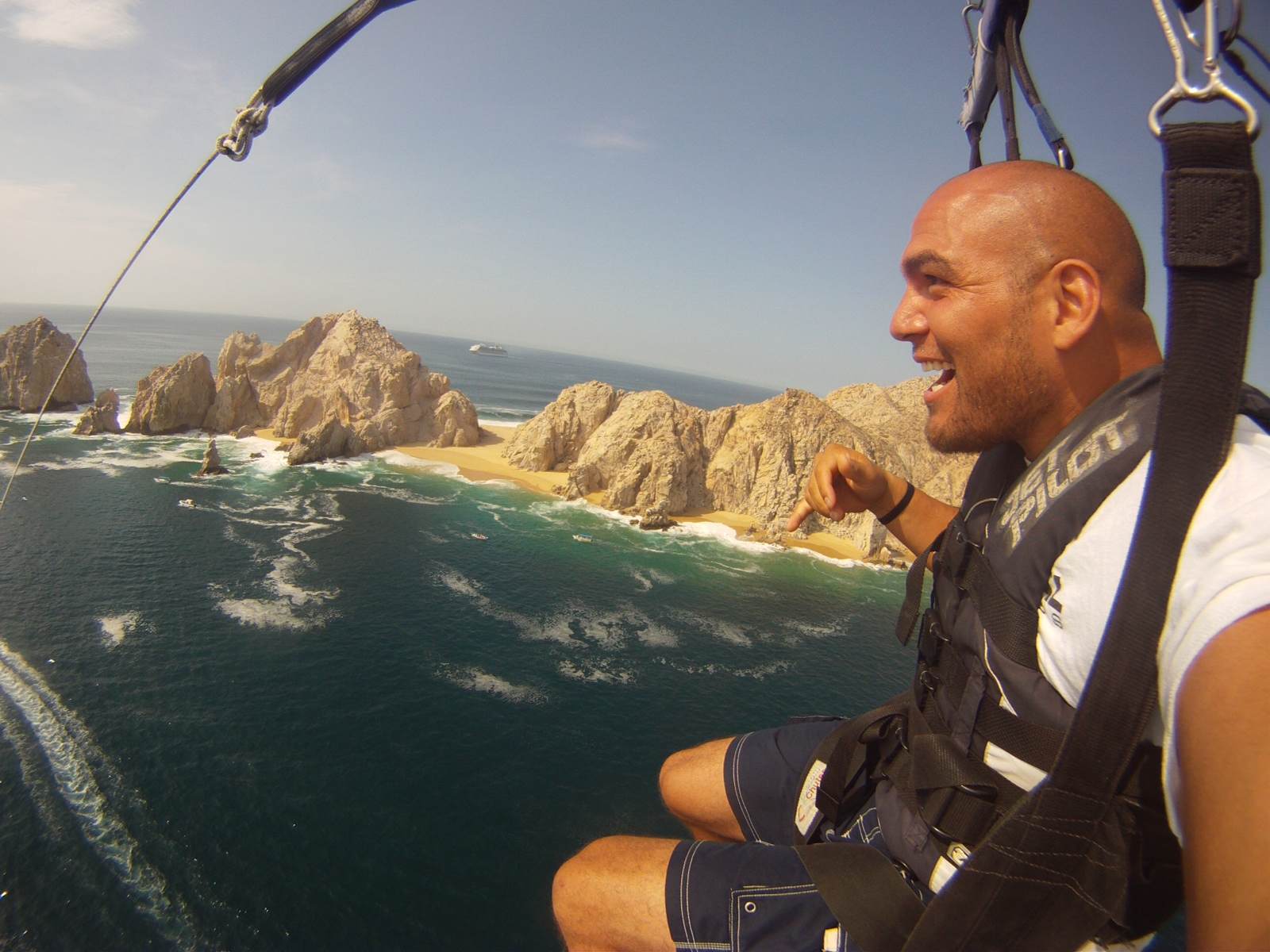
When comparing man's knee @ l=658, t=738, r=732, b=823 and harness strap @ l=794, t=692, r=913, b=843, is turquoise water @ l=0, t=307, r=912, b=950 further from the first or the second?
harness strap @ l=794, t=692, r=913, b=843

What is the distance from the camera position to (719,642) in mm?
25688

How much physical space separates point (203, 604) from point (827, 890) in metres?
28.9

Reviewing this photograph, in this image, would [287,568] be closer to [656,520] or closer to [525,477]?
[656,520]

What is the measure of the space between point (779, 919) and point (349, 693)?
20.8 meters

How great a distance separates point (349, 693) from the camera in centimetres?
1931

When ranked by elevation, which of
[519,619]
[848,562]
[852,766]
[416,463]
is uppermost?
[852,766]

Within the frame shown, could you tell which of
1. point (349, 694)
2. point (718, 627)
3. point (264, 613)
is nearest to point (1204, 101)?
point (349, 694)

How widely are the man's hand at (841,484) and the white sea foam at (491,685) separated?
62.7ft

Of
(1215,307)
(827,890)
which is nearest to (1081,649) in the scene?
(1215,307)

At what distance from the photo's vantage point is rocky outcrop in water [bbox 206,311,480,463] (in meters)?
53.2

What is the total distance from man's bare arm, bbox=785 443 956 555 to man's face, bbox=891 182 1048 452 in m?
1.06

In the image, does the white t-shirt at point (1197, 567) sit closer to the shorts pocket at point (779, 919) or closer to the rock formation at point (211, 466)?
the shorts pocket at point (779, 919)

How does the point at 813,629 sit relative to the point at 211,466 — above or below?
below

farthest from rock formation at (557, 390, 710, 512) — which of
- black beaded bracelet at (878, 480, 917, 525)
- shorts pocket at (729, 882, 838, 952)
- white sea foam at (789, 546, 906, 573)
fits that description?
shorts pocket at (729, 882, 838, 952)
